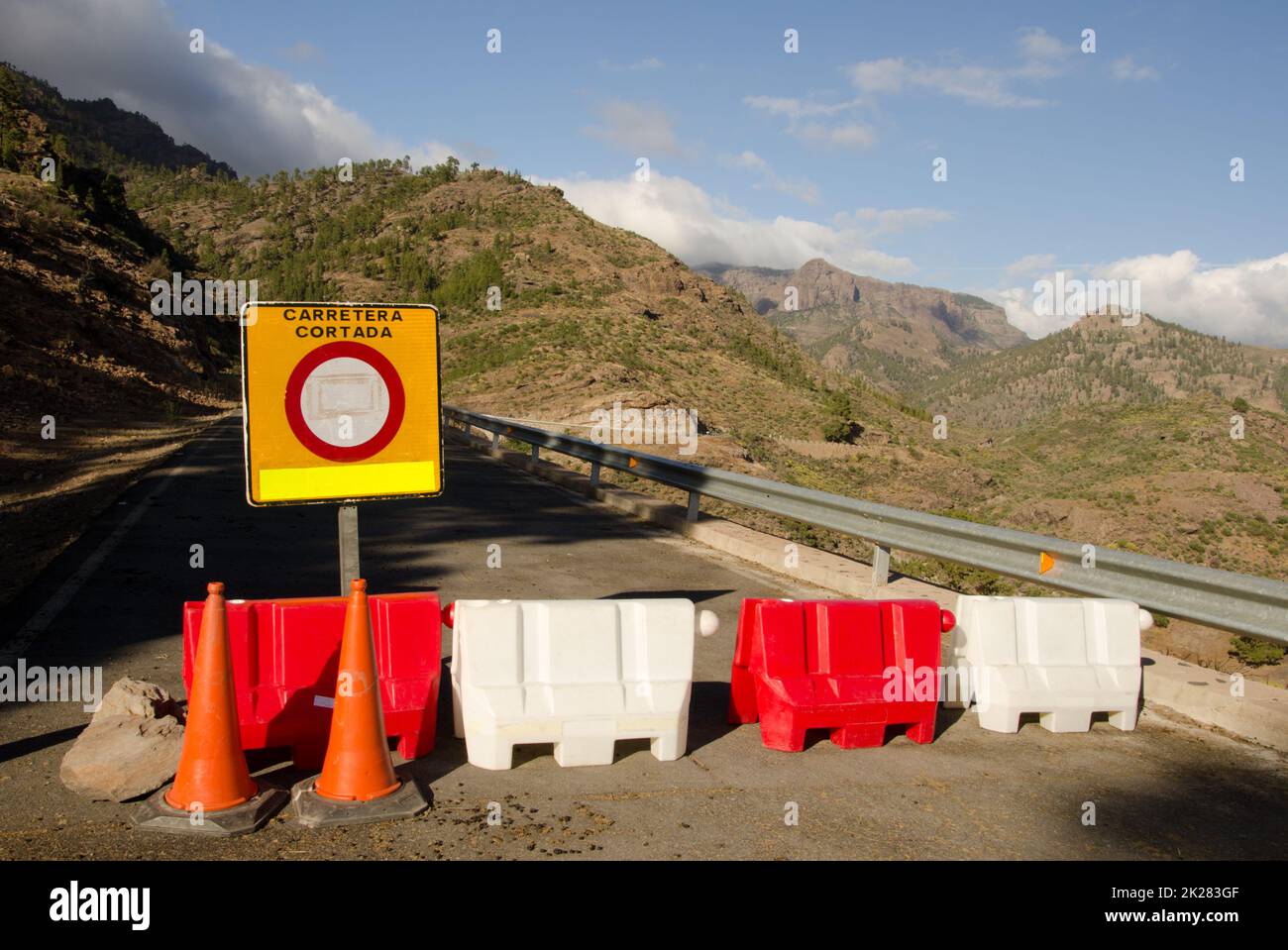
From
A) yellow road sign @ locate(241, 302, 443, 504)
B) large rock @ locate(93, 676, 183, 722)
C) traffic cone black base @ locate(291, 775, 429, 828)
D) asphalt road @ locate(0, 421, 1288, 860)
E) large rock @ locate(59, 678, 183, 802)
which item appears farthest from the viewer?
yellow road sign @ locate(241, 302, 443, 504)

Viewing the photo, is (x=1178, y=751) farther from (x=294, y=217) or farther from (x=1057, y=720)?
(x=294, y=217)

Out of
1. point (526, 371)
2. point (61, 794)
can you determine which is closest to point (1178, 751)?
point (61, 794)

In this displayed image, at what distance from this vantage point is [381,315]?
5.37 m

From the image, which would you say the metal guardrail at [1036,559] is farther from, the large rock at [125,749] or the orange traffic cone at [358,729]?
the large rock at [125,749]

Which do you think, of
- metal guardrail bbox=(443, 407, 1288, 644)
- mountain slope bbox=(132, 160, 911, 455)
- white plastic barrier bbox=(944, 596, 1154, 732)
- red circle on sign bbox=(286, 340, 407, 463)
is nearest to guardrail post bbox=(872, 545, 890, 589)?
metal guardrail bbox=(443, 407, 1288, 644)

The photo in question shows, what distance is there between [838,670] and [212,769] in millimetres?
3031

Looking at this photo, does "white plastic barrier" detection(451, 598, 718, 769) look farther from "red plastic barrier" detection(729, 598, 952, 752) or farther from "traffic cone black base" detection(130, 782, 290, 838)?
"traffic cone black base" detection(130, 782, 290, 838)

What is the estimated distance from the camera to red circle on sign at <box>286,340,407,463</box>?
5195 mm

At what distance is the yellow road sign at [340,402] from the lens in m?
5.11

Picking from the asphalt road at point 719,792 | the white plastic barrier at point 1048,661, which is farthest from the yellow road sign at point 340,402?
the white plastic barrier at point 1048,661

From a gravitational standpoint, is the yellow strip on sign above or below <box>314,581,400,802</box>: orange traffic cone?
above

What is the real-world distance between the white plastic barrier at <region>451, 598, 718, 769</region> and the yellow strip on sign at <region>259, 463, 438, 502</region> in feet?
2.58

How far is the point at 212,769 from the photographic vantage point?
4.17 metres
